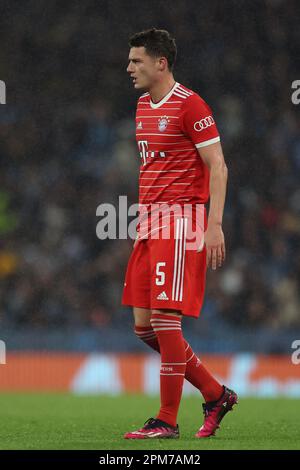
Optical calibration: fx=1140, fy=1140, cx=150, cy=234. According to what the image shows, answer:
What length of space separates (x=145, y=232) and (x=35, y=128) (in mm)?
10806

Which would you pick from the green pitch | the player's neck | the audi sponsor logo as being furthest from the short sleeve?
the green pitch

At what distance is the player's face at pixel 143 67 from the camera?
6.45 m

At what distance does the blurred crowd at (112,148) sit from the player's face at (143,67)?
26.6 feet

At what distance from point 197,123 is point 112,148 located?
33.1 ft

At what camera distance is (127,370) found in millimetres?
13344

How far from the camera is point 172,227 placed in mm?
6285

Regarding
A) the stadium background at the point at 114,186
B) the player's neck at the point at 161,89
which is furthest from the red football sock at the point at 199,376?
the stadium background at the point at 114,186

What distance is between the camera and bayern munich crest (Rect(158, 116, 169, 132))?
20.8 ft

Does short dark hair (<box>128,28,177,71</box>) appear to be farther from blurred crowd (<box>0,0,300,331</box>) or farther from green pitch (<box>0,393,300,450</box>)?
blurred crowd (<box>0,0,300,331</box>)

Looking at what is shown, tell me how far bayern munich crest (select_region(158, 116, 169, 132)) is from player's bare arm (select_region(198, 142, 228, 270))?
0.24 meters

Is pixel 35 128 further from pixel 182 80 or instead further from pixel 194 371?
pixel 194 371

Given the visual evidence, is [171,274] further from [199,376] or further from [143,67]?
[143,67]

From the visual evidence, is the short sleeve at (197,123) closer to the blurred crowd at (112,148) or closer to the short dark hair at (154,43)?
the short dark hair at (154,43)
